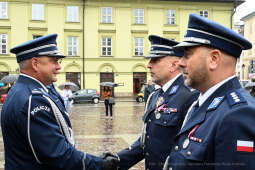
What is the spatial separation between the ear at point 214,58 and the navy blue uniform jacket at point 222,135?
147 millimetres

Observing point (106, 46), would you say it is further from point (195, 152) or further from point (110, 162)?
point (195, 152)

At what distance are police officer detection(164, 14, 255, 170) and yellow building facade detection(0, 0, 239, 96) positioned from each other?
27596 mm

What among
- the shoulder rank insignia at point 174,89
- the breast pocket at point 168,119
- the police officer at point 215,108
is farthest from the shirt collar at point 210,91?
the shoulder rank insignia at point 174,89

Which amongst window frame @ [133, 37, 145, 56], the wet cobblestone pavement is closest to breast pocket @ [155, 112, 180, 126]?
the wet cobblestone pavement

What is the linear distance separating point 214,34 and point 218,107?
0.52 m

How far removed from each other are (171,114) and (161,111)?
0.15 meters

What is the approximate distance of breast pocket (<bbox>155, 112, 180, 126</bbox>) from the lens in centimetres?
291

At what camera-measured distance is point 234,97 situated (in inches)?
69.9

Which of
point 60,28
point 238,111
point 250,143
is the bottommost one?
point 250,143

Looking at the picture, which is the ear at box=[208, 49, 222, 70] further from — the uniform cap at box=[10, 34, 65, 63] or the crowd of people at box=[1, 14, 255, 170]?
the uniform cap at box=[10, 34, 65, 63]

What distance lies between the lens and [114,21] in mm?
29625

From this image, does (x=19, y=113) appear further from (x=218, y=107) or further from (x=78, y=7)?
(x=78, y=7)

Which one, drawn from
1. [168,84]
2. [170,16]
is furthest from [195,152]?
[170,16]

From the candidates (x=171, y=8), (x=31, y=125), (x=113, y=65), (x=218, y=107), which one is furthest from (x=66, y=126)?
(x=171, y=8)
